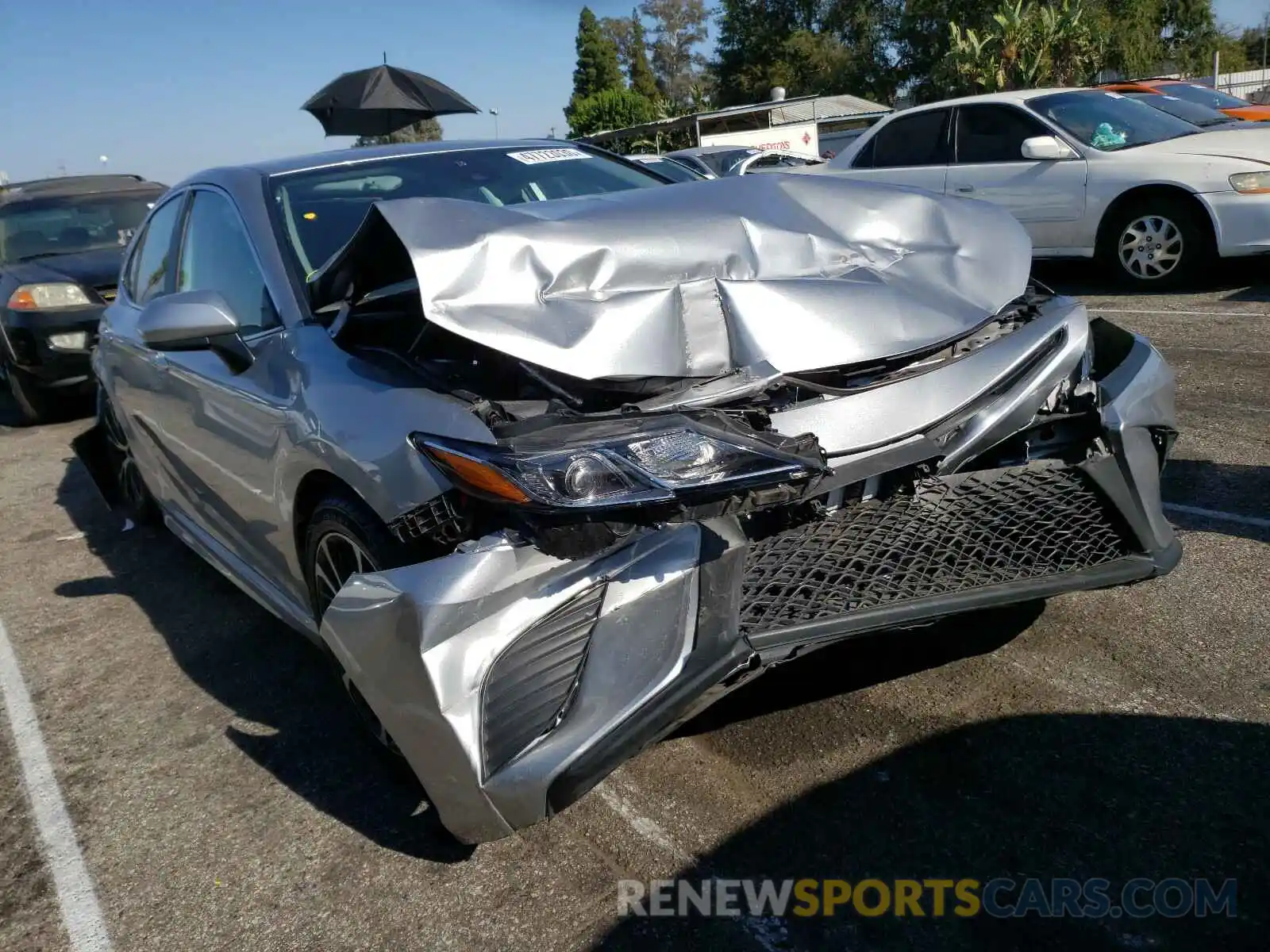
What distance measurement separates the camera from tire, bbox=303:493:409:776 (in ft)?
7.96

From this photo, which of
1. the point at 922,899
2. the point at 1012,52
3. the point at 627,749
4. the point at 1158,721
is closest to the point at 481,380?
the point at 627,749

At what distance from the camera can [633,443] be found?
212cm

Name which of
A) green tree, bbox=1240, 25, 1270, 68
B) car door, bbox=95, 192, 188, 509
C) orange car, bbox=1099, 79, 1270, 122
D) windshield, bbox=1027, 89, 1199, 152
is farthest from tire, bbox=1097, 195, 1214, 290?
green tree, bbox=1240, 25, 1270, 68

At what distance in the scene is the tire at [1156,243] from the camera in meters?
7.85

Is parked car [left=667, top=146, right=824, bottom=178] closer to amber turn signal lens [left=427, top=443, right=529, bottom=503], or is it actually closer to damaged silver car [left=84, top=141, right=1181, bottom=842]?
damaged silver car [left=84, top=141, right=1181, bottom=842]

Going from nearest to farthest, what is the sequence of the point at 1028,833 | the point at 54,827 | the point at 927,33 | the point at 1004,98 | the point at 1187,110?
the point at 1028,833 < the point at 54,827 < the point at 1004,98 < the point at 1187,110 < the point at 927,33

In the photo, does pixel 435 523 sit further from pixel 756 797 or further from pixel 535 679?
pixel 756 797

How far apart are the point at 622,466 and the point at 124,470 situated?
4.08 meters

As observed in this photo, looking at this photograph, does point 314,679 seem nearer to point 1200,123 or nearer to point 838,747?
point 838,747

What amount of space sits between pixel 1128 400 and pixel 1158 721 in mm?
820

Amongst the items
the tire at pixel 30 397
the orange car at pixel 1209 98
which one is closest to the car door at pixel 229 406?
the tire at pixel 30 397

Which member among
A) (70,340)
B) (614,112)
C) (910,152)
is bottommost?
(70,340)

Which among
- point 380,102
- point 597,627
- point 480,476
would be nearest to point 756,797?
point 597,627

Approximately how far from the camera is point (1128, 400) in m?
2.68
